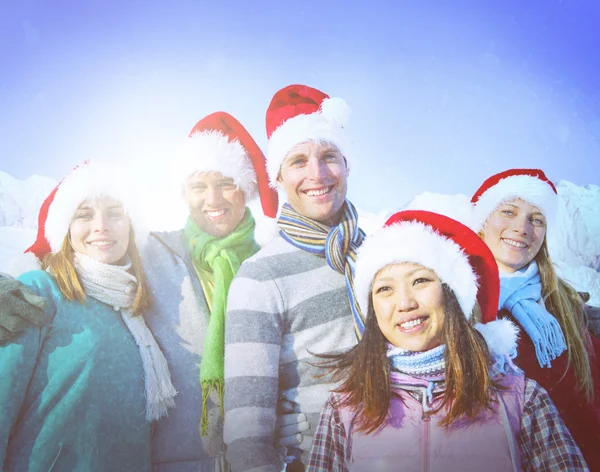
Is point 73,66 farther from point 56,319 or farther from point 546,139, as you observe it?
point 546,139

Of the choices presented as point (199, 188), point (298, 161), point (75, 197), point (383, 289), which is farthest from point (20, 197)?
point (383, 289)

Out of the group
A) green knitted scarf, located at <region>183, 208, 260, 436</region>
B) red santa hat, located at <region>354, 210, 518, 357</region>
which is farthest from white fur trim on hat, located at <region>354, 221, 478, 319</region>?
green knitted scarf, located at <region>183, 208, 260, 436</region>

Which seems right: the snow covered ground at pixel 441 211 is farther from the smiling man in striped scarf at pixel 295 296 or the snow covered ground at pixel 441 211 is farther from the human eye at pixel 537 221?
the smiling man in striped scarf at pixel 295 296

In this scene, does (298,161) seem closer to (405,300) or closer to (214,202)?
(214,202)

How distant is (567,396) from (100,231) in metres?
1.85

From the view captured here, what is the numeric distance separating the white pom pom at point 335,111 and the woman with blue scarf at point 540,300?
2.41ft

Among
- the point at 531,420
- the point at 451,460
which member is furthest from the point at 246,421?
the point at 531,420

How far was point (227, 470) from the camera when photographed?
1573 millimetres

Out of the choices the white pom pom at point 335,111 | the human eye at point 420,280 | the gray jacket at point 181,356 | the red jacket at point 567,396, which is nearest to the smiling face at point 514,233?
the red jacket at point 567,396

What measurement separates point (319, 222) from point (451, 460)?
860mm

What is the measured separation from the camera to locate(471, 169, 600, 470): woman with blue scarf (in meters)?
1.84

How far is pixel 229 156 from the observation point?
1.81 m

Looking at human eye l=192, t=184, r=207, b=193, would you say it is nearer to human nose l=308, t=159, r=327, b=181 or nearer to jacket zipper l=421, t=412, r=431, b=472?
human nose l=308, t=159, r=327, b=181

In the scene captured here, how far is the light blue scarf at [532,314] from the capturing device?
1.87 m
